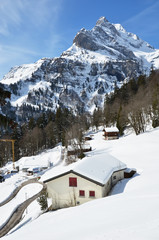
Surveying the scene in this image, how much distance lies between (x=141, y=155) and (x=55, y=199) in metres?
15.2

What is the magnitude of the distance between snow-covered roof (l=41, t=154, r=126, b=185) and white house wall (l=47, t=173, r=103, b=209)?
1.57 ft

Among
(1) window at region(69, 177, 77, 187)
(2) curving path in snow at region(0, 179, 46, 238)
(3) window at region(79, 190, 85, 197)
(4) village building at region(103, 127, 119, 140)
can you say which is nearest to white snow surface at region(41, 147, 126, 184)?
(1) window at region(69, 177, 77, 187)

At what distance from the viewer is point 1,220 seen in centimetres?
1750

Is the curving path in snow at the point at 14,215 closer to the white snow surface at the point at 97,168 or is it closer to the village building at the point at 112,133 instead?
the white snow surface at the point at 97,168

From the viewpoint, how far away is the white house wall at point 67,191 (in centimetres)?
1540

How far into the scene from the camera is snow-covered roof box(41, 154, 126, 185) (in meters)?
15.6

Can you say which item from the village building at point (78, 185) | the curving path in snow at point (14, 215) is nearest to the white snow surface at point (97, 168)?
the village building at point (78, 185)

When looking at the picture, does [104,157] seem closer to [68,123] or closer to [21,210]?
[21,210]

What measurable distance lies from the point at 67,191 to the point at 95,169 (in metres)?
3.61

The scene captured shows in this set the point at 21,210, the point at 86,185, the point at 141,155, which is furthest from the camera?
the point at 141,155

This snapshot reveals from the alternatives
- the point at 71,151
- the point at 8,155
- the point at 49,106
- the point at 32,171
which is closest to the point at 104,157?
the point at 71,151

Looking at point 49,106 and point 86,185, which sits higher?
point 49,106

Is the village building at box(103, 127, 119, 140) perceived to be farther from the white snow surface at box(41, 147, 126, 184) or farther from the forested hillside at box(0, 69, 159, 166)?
the white snow surface at box(41, 147, 126, 184)

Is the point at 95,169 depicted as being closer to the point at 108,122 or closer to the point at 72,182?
the point at 72,182
